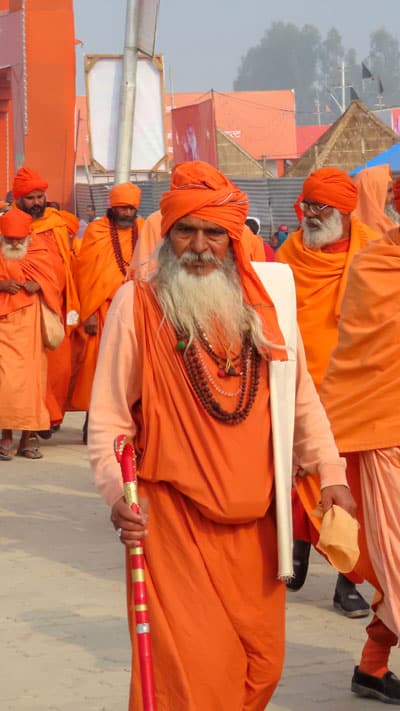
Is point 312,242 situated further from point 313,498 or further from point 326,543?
point 326,543

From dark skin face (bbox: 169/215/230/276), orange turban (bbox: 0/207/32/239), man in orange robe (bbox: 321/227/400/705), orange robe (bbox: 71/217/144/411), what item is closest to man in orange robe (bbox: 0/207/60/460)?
orange turban (bbox: 0/207/32/239)

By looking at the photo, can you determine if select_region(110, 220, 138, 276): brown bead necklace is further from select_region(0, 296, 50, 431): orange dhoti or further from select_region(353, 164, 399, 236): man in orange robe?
select_region(353, 164, 399, 236): man in orange robe

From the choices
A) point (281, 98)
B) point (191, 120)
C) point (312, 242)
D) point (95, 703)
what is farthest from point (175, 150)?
point (281, 98)

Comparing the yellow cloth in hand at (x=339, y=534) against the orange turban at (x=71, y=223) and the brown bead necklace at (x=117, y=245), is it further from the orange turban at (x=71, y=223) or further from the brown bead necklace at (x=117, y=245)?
the orange turban at (x=71, y=223)

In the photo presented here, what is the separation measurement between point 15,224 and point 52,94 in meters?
15.5

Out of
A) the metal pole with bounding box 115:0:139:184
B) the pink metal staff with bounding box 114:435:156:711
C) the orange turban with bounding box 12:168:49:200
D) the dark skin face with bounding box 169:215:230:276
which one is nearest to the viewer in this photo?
the pink metal staff with bounding box 114:435:156:711

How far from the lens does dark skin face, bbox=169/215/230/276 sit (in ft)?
14.9

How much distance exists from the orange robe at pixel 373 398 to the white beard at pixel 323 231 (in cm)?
244

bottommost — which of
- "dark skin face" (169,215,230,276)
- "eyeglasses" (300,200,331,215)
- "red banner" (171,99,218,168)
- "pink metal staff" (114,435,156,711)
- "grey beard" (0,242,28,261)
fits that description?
"pink metal staff" (114,435,156,711)

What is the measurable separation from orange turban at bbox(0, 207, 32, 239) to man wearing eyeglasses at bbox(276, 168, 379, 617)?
425 cm

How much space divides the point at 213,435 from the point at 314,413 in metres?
0.38

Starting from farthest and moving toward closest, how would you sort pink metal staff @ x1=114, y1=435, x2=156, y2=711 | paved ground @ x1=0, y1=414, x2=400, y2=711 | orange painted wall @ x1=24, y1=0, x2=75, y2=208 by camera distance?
orange painted wall @ x1=24, y1=0, x2=75, y2=208
paved ground @ x1=0, y1=414, x2=400, y2=711
pink metal staff @ x1=114, y1=435, x2=156, y2=711

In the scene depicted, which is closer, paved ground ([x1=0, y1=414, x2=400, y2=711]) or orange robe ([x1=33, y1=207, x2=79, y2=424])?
paved ground ([x1=0, y1=414, x2=400, y2=711])

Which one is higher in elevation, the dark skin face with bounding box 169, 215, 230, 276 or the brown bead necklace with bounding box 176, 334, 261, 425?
the dark skin face with bounding box 169, 215, 230, 276
